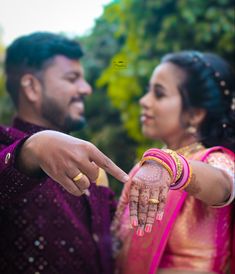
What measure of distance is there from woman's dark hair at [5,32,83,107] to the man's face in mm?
39

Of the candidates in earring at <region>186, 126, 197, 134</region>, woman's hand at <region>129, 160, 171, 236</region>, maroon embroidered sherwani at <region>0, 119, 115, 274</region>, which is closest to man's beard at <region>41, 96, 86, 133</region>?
maroon embroidered sherwani at <region>0, 119, 115, 274</region>

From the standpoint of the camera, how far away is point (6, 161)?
136cm

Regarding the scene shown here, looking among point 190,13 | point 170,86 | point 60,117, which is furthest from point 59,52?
point 190,13

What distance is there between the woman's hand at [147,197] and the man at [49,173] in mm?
69

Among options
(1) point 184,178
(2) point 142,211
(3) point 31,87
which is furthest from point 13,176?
(3) point 31,87

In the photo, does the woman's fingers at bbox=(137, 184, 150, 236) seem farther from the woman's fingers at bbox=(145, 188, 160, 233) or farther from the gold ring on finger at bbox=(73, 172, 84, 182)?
the gold ring on finger at bbox=(73, 172, 84, 182)

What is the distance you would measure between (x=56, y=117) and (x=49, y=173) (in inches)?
34.4

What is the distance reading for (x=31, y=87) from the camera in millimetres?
2172

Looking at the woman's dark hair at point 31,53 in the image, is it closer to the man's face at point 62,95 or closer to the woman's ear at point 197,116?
the man's face at point 62,95

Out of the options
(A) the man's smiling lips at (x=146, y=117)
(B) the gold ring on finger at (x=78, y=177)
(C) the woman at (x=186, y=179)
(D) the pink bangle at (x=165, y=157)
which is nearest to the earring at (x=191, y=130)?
(C) the woman at (x=186, y=179)

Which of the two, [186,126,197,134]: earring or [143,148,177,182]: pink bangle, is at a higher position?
[143,148,177,182]: pink bangle

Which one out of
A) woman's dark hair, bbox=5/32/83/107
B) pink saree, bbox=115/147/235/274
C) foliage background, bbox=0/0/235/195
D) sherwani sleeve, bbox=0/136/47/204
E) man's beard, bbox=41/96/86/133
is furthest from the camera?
foliage background, bbox=0/0/235/195

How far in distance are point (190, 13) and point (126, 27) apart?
53 cm

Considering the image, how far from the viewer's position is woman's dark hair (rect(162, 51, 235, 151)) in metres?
2.15
